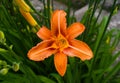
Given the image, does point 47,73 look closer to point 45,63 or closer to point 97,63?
point 45,63

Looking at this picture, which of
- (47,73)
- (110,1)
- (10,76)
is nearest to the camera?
(10,76)

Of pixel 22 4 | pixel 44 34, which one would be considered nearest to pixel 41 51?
pixel 44 34

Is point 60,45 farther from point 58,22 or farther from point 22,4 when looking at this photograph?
point 22,4

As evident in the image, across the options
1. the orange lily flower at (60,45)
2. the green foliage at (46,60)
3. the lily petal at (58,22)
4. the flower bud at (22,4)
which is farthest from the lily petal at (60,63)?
the green foliage at (46,60)

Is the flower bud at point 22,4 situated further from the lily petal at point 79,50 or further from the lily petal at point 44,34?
the lily petal at point 79,50

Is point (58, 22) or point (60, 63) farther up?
point (58, 22)

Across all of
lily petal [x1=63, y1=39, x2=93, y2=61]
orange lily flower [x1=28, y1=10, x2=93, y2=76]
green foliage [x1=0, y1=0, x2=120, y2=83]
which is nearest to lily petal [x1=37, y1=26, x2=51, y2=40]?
orange lily flower [x1=28, y1=10, x2=93, y2=76]

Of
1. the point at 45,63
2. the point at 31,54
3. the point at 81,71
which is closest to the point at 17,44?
the point at 45,63
